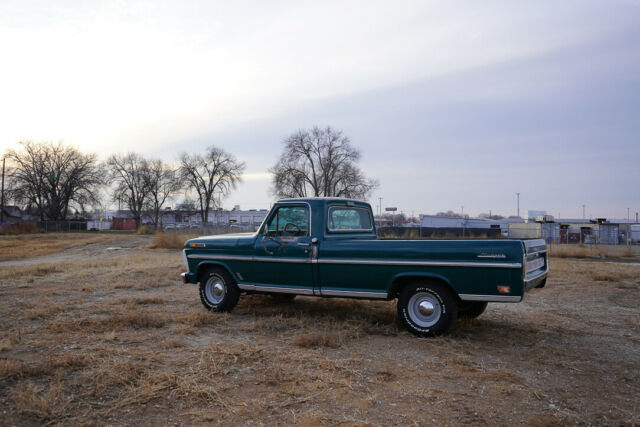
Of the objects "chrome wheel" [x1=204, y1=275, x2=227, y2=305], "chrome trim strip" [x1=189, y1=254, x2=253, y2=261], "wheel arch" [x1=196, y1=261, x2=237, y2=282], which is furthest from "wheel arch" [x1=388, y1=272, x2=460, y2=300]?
"chrome wheel" [x1=204, y1=275, x2=227, y2=305]

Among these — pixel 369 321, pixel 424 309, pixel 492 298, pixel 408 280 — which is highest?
pixel 408 280

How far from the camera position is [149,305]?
8359mm

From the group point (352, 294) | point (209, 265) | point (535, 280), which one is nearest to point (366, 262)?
point (352, 294)

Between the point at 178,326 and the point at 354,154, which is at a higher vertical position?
the point at 354,154

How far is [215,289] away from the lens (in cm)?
790

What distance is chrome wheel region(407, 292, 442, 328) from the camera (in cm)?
607

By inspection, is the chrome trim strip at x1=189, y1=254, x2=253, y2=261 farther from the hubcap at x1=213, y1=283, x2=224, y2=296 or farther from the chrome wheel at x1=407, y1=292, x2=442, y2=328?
the chrome wheel at x1=407, y1=292, x2=442, y2=328

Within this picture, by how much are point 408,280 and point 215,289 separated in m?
3.32

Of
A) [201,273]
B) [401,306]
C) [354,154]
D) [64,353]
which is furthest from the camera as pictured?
[354,154]

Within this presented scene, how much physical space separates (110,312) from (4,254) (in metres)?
20.0

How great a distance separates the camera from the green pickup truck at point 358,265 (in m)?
5.67

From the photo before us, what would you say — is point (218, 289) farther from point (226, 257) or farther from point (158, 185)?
point (158, 185)

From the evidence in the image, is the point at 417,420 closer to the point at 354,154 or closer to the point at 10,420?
the point at 10,420

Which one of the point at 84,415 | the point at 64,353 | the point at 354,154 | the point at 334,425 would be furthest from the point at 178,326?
the point at 354,154
